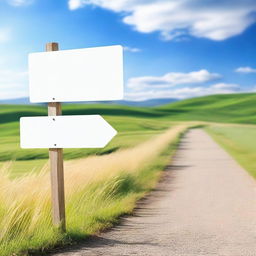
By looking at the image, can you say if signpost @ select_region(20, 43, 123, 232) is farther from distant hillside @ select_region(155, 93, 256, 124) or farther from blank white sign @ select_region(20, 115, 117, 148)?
distant hillside @ select_region(155, 93, 256, 124)

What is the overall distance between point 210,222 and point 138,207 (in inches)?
77.0

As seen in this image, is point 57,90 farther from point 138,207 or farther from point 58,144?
point 138,207

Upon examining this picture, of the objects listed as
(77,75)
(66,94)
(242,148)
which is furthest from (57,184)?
(242,148)

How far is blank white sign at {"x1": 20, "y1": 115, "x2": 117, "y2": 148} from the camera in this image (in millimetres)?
7023

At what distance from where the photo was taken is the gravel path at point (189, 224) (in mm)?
6789

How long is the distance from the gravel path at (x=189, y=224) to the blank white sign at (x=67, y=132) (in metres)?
1.45

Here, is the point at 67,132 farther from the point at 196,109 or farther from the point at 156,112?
the point at 196,109

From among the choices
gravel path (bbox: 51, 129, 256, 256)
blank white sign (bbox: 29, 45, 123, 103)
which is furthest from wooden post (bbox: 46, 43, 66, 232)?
gravel path (bbox: 51, 129, 256, 256)

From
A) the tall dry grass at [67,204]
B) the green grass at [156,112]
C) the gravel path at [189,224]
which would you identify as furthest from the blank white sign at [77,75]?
the green grass at [156,112]

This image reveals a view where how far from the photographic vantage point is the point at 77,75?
721 centimetres

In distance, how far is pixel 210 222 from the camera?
8.82 m

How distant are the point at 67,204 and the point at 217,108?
5806 inches

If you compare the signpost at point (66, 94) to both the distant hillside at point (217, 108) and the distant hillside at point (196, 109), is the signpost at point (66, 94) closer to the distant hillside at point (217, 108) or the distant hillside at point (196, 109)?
the distant hillside at point (196, 109)

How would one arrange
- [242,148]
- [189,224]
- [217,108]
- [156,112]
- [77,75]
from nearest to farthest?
[77,75] < [189,224] < [242,148] < [156,112] < [217,108]
